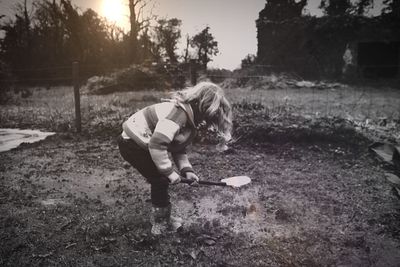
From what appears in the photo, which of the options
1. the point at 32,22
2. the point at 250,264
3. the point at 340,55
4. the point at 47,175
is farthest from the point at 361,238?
the point at 340,55

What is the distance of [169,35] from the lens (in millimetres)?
4105

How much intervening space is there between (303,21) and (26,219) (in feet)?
24.1

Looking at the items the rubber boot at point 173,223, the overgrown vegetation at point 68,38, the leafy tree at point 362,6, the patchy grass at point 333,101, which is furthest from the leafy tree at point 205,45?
the leafy tree at point 362,6

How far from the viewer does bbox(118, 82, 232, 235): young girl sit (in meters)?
2.14

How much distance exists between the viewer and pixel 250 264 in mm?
2293

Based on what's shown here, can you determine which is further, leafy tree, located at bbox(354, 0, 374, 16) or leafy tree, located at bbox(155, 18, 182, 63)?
leafy tree, located at bbox(354, 0, 374, 16)

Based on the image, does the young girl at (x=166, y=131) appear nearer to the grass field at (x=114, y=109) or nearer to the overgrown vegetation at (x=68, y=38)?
the overgrown vegetation at (x=68, y=38)

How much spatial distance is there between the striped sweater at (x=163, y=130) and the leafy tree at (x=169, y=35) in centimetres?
155

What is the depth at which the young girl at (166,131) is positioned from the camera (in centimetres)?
214

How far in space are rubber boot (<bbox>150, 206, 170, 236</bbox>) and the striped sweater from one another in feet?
1.68

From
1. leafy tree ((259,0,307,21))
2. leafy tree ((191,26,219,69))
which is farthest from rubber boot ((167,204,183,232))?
leafy tree ((259,0,307,21))

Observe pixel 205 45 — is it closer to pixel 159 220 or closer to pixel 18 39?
pixel 18 39

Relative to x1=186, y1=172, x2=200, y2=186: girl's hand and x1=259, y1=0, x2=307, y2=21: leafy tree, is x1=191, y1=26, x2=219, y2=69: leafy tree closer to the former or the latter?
x1=186, y1=172, x2=200, y2=186: girl's hand

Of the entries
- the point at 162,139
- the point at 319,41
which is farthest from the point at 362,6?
the point at 162,139
